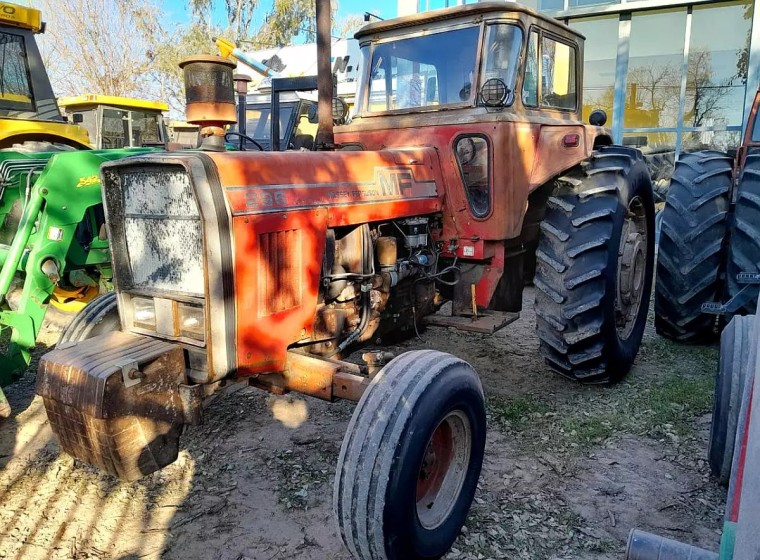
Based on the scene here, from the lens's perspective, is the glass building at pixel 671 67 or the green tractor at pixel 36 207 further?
the glass building at pixel 671 67

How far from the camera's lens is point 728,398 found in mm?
2809

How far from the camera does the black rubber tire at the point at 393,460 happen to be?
7.07ft

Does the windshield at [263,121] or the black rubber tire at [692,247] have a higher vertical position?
the windshield at [263,121]

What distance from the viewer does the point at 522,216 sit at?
3.83m

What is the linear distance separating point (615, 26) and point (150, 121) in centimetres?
835

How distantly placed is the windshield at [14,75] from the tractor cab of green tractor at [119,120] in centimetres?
374

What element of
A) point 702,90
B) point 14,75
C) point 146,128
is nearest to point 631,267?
point 14,75

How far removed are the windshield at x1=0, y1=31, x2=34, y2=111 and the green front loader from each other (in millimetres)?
1579

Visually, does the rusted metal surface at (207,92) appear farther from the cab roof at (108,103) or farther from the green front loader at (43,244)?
the cab roof at (108,103)

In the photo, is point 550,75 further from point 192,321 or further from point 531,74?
point 192,321

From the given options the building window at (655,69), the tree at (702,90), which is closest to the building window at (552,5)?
the building window at (655,69)

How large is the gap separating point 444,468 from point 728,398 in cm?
136

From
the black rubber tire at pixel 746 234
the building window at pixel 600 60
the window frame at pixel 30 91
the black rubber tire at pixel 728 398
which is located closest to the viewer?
the black rubber tire at pixel 728 398

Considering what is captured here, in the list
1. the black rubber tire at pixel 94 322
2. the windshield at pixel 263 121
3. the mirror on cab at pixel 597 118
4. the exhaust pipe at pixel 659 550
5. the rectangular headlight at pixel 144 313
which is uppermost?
the windshield at pixel 263 121
